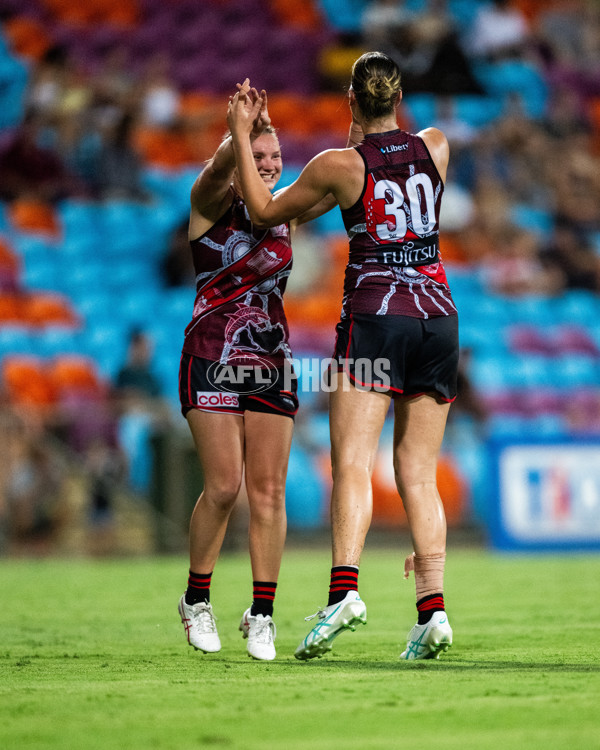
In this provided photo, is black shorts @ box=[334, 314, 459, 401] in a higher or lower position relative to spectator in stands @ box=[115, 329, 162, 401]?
lower

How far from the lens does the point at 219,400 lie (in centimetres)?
466

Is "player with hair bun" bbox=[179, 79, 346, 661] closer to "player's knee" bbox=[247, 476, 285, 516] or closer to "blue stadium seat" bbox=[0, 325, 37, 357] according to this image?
"player's knee" bbox=[247, 476, 285, 516]

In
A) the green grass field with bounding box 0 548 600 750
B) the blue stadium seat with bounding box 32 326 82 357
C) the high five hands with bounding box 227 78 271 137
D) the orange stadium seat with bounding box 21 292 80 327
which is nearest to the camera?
the green grass field with bounding box 0 548 600 750

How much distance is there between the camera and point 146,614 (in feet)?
20.4

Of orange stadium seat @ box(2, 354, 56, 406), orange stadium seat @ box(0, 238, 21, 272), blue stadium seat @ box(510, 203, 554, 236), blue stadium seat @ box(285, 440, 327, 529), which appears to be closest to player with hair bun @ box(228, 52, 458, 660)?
blue stadium seat @ box(285, 440, 327, 529)

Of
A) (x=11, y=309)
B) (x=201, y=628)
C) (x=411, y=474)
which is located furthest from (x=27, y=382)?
(x=411, y=474)

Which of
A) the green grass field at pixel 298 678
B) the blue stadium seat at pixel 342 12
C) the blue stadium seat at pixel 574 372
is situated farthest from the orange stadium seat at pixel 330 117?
the green grass field at pixel 298 678

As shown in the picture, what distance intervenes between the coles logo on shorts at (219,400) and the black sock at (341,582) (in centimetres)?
86

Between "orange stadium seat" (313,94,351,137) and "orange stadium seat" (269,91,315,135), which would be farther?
"orange stadium seat" (313,94,351,137)

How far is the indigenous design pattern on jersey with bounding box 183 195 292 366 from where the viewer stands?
15.5 ft

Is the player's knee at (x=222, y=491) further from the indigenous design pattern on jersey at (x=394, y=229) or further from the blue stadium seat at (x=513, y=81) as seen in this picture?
the blue stadium seat at (x=513, y=81)

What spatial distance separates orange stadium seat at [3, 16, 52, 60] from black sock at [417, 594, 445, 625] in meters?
12.5

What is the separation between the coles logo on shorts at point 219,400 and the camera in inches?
183

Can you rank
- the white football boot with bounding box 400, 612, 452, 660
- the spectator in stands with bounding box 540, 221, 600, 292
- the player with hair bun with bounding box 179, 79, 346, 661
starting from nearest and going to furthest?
the white football boot with bounding box 400, 612, 452, 660 < the player with hair bun with bounding box 179, 79, 346, 661 < the spectator in stands with bounding box 540, 221, 600, 292
